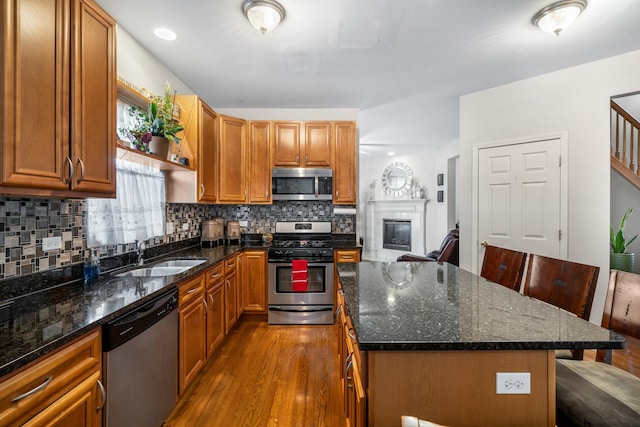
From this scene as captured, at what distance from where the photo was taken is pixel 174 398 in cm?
178

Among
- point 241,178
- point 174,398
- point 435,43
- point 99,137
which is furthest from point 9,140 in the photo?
point 435,43

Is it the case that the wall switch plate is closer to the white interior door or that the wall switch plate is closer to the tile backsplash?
the tile backsplash

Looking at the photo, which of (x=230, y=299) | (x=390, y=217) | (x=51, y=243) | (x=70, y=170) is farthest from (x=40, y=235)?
(x=390, y=217)

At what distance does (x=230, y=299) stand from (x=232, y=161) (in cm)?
161

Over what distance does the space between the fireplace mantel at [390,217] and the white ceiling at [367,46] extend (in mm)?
3484

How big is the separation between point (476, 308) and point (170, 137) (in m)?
2.30

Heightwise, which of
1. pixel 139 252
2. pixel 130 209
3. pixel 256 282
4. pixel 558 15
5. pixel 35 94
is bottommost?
pixel 256 282

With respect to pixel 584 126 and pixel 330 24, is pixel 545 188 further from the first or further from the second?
pixel 330 24

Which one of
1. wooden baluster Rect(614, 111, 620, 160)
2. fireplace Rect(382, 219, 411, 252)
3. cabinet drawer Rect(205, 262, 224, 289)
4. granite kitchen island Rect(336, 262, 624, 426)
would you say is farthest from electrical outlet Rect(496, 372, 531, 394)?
fireplace Rect(382, 219, 411, 252)

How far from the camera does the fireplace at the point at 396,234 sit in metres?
6.94

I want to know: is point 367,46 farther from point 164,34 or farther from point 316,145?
Result: point 164,34

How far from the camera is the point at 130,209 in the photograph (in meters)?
2.27

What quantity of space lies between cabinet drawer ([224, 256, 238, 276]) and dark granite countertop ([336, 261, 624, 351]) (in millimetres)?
1510

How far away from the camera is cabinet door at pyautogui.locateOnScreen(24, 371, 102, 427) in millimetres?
953
